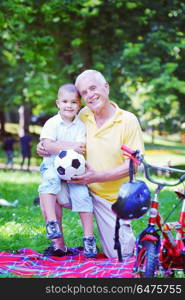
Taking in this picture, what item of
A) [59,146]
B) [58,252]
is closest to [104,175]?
[59,146]

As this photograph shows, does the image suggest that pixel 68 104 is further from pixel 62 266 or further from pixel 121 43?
pixel 121 43

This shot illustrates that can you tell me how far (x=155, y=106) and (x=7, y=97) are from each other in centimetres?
1036

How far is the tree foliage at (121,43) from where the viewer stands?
16.2m

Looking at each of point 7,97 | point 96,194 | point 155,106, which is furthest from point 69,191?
point 7,97

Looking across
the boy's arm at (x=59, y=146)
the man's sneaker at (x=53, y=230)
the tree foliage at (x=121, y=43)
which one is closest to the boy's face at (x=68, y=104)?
the boy's arm at (x=59, y=146)

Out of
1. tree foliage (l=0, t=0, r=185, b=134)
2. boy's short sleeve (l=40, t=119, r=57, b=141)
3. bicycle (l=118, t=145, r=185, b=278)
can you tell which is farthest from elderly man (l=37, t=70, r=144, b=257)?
tree foliage (l=0, t=0, r=185, b=134)

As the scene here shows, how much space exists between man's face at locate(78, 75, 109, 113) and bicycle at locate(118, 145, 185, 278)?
1179 millimetres

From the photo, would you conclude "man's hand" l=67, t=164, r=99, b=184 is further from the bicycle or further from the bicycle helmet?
the bicycle helmet

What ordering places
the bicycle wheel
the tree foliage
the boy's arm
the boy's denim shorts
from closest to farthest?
the bicycle wheel < the boy's denim shorts < the boy's arm < the tree foliage

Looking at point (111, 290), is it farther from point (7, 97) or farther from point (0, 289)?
point (7, 97)

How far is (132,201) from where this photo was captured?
407cm

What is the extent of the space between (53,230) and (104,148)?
96 centimetres

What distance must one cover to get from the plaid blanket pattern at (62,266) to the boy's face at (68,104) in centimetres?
141

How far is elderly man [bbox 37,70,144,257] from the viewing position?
5332 millimetres
